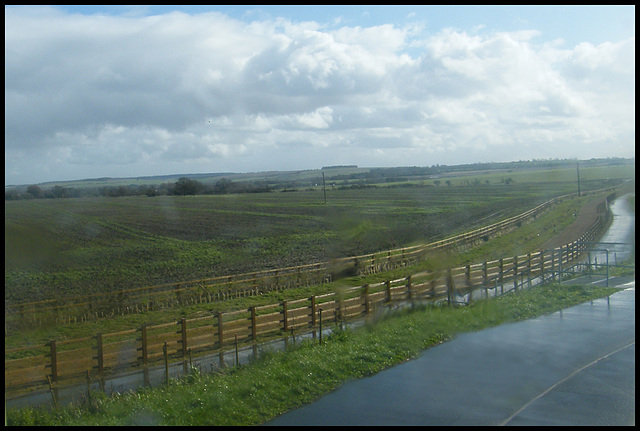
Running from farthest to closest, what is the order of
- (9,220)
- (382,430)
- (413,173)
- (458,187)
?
(458,187), (413,173), (9,220), (382,430)

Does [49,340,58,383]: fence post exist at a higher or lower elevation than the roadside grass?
higher

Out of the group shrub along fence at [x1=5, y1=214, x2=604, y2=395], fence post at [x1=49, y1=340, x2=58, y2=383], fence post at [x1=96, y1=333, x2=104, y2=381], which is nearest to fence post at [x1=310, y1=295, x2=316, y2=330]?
shrub along fence at [x1=5, y1=214, x2=604, y2=395]

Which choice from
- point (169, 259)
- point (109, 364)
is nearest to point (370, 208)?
point (169, 259)

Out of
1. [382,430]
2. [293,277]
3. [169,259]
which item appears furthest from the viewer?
[169,259]

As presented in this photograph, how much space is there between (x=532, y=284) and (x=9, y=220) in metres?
15.9

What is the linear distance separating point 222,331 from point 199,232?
16334 mm

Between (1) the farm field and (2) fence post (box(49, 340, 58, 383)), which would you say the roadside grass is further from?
(1) the farm field

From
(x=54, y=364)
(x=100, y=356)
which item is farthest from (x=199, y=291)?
(x=54, y=364)

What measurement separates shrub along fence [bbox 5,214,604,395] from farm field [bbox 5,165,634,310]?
5074 millimetres

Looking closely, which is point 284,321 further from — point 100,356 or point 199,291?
point 199,291

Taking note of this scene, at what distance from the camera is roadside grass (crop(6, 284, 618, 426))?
6.68m

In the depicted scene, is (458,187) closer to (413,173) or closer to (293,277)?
(413,173)

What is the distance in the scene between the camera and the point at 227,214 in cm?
3066

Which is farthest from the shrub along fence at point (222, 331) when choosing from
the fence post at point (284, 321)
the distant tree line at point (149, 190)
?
the distant tree line at point (149, 190)
